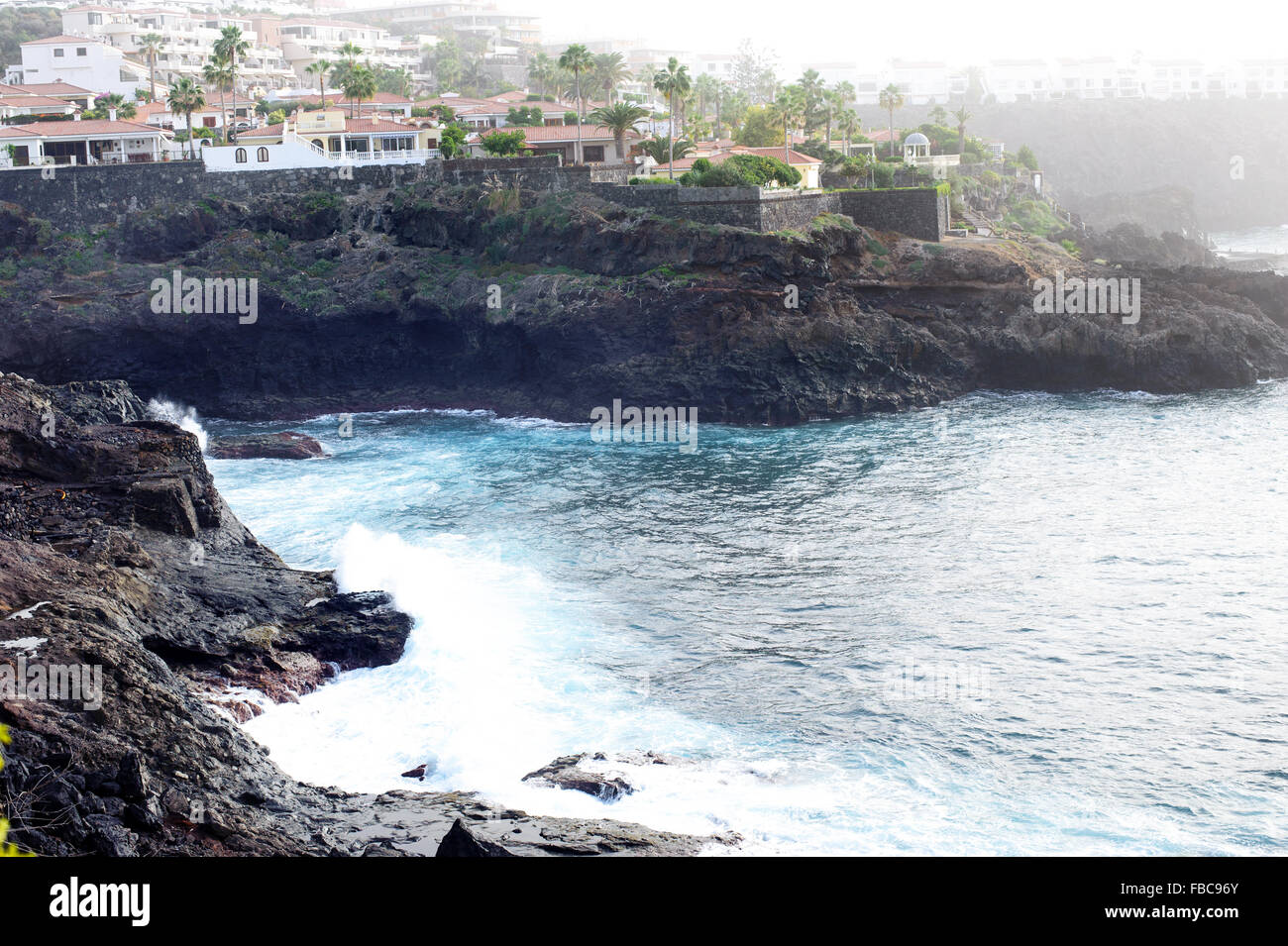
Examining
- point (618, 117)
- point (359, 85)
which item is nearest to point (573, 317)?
point (618, 117)

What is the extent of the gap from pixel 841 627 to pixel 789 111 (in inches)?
1953

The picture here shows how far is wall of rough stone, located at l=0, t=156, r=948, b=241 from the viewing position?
207ft

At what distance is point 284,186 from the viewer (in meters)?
65.4

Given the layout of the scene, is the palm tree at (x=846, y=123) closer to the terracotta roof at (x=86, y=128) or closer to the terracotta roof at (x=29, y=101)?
the terracotta roof at (x=86, y=128)

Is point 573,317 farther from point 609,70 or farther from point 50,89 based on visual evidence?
point 50,89

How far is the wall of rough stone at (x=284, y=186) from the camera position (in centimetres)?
6322

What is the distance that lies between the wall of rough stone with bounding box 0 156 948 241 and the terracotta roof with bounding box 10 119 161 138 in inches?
235

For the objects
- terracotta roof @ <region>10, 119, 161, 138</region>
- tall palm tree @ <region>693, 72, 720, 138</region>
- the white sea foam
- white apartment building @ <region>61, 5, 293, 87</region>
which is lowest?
the white sea foam

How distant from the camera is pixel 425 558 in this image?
3538 centimetres

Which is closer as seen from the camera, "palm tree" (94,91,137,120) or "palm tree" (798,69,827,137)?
"palm tree" (94,91,137,120)

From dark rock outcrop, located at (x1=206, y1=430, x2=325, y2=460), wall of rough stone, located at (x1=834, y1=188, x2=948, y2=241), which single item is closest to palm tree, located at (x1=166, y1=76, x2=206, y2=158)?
dark rock outcrop, located at (x1=206, y1=430, x2=325, y2=460)

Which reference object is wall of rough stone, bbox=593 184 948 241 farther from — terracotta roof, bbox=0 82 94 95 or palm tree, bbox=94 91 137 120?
terracotta roof, bbox=0 82 94 95

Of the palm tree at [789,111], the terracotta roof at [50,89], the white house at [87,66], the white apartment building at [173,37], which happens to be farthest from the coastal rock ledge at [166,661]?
the white apartment building at [173,37]

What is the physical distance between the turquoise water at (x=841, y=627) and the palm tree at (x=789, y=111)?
25.6 m
